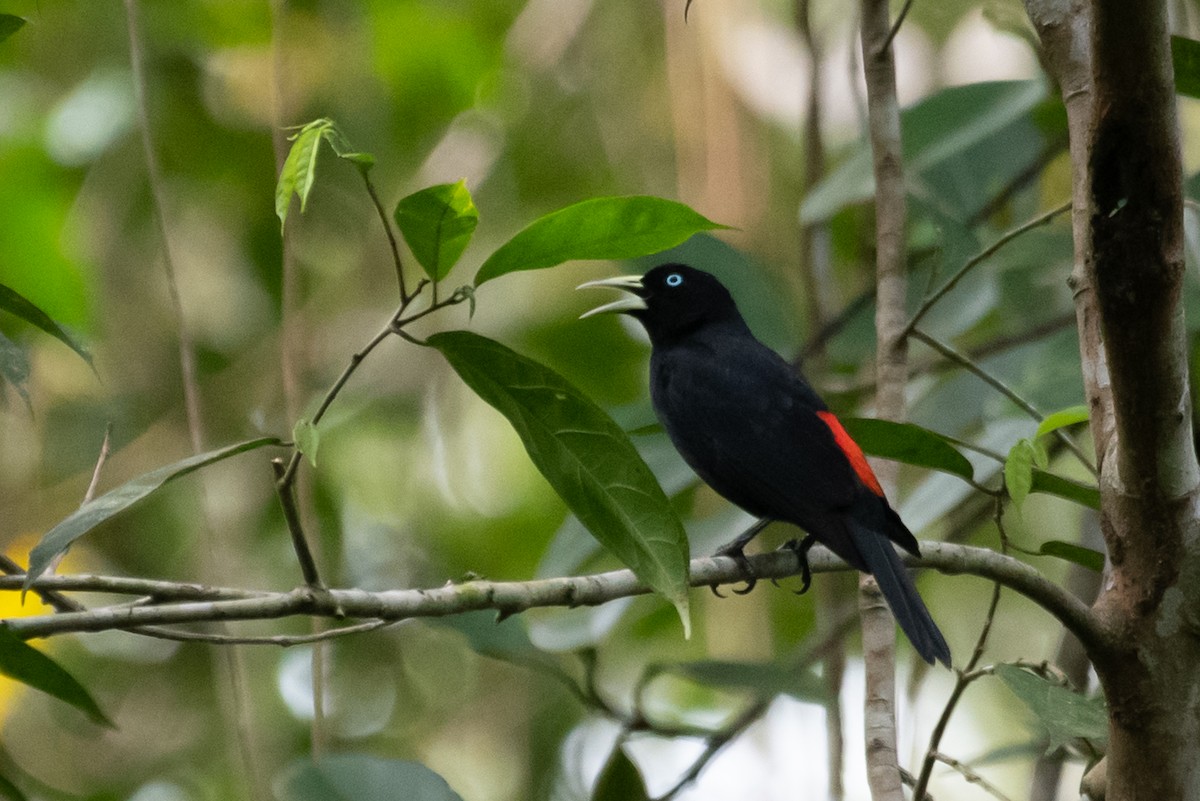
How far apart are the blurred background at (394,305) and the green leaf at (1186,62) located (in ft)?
5.40

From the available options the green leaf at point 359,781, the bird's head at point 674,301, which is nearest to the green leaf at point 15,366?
the green leaf at point 359,781

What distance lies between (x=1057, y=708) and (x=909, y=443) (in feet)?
1.88

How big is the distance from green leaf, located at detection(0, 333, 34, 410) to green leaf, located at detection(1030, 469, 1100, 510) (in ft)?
5.66

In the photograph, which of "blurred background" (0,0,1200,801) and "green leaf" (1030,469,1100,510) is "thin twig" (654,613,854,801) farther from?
"green leaf" (1030,469,1100,510)

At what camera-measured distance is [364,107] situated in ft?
17.7

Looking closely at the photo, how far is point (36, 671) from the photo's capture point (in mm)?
1785

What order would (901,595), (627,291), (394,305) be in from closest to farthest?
(901,595)
(627,291)
(394,305)

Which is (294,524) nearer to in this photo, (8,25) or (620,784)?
→ (8,25)

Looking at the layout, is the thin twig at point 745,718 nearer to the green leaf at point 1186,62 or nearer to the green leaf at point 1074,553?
the green leaf at point 1074,553

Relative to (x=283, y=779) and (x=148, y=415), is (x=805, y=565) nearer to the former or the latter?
(x=283, y=779)

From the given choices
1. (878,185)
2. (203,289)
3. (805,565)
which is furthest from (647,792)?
(203,289)

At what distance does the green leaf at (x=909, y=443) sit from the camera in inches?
97.3

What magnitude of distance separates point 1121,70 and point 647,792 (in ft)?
6.75

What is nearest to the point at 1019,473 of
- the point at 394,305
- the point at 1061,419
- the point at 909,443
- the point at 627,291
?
the point at 1061,419
